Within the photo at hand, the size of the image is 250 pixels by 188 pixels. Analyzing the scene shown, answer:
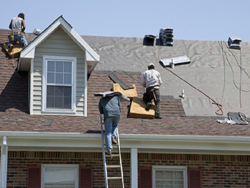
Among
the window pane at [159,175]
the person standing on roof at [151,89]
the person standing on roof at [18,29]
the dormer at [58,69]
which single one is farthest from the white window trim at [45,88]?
the window pane at [159,175]

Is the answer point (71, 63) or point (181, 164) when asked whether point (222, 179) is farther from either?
point (71, 63)

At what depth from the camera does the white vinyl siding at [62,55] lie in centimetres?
1184

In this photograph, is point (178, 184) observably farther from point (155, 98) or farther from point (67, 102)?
point (67, 102)

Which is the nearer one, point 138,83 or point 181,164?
point 181,164

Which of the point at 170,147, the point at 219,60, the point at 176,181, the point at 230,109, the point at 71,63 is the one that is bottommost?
the point at 176,181

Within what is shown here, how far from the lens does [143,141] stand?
404 inches

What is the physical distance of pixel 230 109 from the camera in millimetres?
13656

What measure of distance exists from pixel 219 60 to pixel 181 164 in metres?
5.64

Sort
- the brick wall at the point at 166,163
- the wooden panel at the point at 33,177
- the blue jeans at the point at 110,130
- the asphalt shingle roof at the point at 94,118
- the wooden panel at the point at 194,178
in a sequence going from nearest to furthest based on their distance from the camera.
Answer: the blue jeans at the point at 110,130
the asphalt shingle roof at the point at 94,118
the wooden panel at the point at 33,177
the brick wall at the point at 166,163
the wooden panel at the point at 194,178

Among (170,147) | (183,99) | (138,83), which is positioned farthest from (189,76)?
(170,147)

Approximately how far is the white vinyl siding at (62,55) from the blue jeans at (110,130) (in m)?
2.08

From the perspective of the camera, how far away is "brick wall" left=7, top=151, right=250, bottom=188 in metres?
11.0

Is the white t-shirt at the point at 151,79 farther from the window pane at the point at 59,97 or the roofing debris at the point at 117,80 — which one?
the window pane at the point at 59,97

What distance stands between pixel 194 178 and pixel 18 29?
7.71 metres
